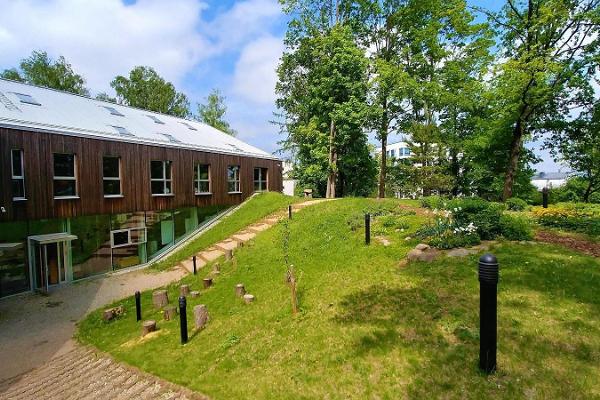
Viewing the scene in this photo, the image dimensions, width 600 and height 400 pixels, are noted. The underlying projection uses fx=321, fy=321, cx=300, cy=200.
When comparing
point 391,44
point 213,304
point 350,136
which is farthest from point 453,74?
point 213,304

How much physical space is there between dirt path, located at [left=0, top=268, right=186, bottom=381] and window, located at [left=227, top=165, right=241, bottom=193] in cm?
874

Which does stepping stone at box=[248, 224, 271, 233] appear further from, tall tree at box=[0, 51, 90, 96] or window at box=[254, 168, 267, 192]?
tall tree at box=[0, 51, 90, 96]

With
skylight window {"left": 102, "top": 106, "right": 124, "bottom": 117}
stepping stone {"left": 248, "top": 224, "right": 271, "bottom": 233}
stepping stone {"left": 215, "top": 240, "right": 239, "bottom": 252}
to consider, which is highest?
skylight window {"left": 102, "top": 106, "right": 124, "bottom": 117}

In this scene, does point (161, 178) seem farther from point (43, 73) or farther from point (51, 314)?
point (43, 73)

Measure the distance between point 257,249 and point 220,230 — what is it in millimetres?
6520

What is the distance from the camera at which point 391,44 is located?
94.2 ft

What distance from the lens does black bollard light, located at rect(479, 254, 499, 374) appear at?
4.48m

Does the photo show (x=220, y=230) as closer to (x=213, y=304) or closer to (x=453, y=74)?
(x=213, y=304)

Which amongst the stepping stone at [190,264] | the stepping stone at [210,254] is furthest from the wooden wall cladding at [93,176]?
the stepping stone at [210,254]

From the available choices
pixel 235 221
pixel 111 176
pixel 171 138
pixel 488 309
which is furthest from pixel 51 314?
pixel 488 309

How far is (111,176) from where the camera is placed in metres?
17.5

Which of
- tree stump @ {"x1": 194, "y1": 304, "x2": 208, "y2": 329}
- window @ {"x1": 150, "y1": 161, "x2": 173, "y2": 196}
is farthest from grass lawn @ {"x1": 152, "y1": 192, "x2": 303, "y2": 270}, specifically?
tree stump @ {"x1": 194, "y1": 304, "x2": 208, "y2": 329}

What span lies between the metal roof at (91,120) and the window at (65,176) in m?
1.24

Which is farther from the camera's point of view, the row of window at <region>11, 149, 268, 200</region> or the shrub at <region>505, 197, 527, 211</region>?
the shrub at <region>505, 197, 527, 211</region>
